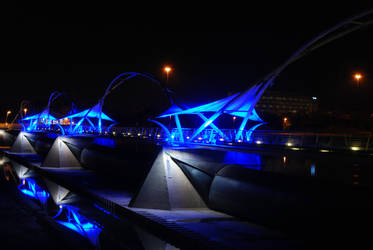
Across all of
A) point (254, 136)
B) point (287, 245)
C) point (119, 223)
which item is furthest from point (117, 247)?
point (254, 136)

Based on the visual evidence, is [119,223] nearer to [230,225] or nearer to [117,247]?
[117,247]

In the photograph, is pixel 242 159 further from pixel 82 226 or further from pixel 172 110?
pixel 172 110

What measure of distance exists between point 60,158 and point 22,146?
25650 mm

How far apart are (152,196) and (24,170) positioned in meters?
30.0

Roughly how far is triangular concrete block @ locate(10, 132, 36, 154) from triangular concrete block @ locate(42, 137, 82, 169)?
23.9 metres

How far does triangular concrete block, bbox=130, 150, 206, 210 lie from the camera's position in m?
20.9

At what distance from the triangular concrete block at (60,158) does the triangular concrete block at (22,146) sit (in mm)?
23863

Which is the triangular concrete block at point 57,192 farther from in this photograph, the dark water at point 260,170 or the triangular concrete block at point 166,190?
the triangular concrete block at point 166,190

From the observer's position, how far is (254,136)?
24875mm

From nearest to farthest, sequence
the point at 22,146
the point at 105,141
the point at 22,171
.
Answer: the point at 105,141
the point at 22,171
the point at 22,146

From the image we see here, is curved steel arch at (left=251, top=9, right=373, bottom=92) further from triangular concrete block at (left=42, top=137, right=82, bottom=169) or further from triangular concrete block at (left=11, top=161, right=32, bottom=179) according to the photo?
triangular concrete block at (left=11, top=161, right=32, bottom=179)

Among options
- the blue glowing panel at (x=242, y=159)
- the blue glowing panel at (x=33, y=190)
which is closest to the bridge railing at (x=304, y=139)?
the blue glowing panel at (x=242, y=159)

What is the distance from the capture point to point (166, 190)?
21.3 meters

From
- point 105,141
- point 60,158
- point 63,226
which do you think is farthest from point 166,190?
point 60,158
